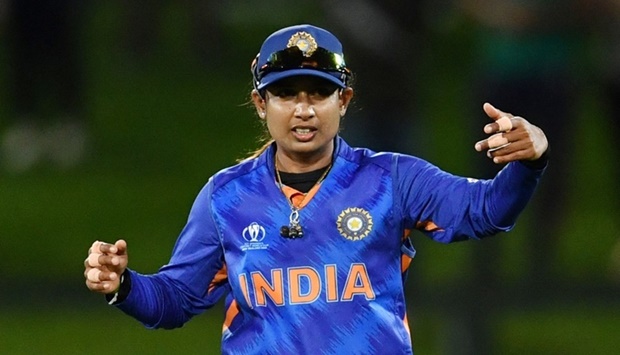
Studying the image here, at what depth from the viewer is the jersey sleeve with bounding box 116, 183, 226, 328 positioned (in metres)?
4.72

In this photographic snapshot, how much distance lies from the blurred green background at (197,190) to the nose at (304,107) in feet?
11.7

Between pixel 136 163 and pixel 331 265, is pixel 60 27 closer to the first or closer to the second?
pixel 136 163

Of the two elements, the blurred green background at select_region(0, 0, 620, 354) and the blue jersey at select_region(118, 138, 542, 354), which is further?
the blurred green background at select_region(0, 0, 620, 354)

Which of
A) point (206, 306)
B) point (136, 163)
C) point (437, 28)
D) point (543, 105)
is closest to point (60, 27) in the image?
point (136, 163)

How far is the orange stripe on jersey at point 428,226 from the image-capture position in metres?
4.62

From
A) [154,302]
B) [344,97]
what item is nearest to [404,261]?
[344,97]

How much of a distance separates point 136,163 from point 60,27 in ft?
3.27

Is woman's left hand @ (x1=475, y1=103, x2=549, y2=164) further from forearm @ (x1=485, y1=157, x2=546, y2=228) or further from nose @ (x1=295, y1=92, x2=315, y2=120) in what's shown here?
nose @ (x1=295, y1=92, x2=315, y2=120)

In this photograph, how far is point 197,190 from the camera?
389 inches

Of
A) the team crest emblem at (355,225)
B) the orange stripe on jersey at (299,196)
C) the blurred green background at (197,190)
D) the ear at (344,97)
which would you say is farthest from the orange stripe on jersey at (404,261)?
the blurred green background at (197,190)

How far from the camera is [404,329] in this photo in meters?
4.64

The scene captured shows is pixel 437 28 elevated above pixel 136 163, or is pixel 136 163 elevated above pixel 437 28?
pixel 437 28

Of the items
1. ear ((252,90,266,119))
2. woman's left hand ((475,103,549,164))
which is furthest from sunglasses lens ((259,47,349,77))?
woman's left hand ((475,103,549,164))

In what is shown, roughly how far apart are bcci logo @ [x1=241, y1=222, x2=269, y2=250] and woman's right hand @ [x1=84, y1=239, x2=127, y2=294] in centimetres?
34
